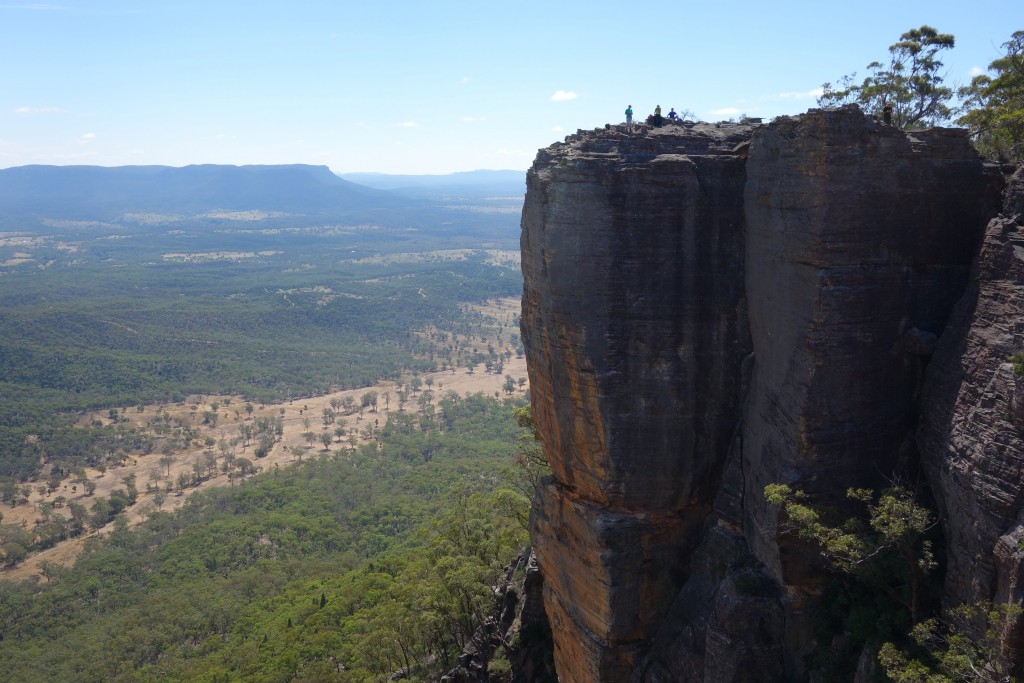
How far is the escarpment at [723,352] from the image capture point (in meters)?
13.2

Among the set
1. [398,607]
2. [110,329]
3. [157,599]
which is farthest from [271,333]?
[398,607]

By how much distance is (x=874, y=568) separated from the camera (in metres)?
12.5

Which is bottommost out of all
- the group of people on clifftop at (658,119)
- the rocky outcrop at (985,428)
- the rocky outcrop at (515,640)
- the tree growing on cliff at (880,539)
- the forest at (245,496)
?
the forest at (245,496)

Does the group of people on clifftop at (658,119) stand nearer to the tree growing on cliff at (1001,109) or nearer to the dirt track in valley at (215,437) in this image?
the tree growing on cliff at (1001,109)

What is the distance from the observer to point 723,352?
15.9 meters

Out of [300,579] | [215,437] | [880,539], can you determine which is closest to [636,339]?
[880,539]

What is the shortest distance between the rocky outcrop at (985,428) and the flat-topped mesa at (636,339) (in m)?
4.37

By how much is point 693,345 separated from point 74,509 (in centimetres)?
9265

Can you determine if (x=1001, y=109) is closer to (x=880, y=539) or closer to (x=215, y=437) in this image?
(x=880, y=539)

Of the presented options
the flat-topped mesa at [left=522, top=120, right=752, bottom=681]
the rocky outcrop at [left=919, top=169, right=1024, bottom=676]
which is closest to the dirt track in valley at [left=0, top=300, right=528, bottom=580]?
the flat-topped mesa at [left=522, top=120, right=752, bottom=681]

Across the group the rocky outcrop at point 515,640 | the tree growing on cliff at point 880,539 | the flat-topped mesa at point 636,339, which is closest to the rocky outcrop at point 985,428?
the tree growing on cliff at point 880,539

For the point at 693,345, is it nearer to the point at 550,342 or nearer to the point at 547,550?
the point at 550,342

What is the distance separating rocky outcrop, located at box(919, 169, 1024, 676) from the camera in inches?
407

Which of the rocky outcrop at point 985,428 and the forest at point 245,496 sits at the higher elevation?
the rocky outcrop at point 985,428
